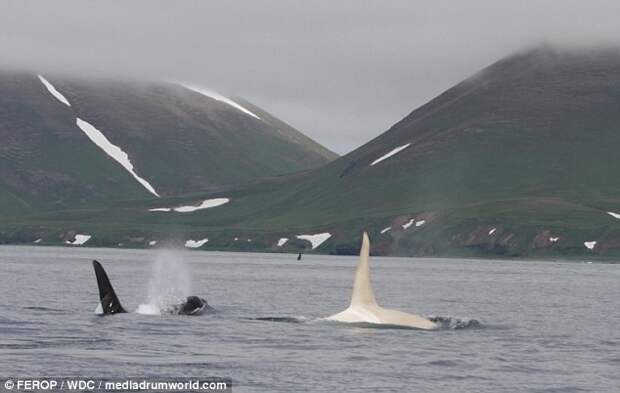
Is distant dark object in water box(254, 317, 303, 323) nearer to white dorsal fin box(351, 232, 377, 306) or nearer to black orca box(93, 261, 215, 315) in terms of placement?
black orca box(93, 261, 215, 315)

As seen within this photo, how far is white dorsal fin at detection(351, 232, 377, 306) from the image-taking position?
48844 millimetres

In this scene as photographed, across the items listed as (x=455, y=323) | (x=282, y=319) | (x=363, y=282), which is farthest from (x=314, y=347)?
(x=455, y=323)

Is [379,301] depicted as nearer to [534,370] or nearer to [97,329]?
[97,329]

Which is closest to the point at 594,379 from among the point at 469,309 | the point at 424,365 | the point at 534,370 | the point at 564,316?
the point at 534,370

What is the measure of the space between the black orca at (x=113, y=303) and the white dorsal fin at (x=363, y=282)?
1022cm

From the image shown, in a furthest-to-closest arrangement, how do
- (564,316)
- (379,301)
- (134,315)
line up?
(379,301), (564,316), (134,315)

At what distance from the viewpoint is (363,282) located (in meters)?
50.5

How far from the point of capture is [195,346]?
45.3 metres

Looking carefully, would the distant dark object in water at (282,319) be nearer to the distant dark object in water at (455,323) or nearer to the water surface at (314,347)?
the water surface at (314,347)

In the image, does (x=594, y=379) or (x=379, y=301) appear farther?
(x=379, y=301)

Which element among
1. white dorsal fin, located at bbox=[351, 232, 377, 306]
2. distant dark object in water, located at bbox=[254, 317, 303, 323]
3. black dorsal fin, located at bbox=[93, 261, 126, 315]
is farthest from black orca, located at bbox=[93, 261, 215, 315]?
white dorsal fin, located at bbox=[351, 232, 377, 306]

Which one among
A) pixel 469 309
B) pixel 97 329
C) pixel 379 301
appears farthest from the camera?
pixel 379 301

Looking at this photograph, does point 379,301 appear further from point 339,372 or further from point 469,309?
point 339,372

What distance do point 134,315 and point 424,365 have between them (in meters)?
19.7
